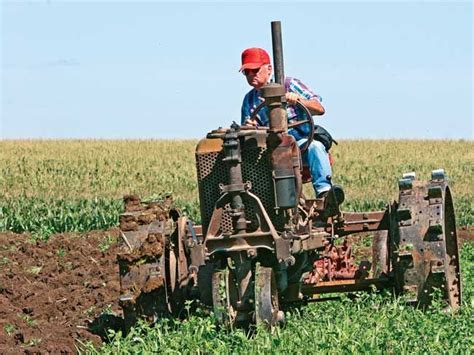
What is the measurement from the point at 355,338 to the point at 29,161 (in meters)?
23.9

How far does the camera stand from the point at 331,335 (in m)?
7.97

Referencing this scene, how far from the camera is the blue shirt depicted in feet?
34.3

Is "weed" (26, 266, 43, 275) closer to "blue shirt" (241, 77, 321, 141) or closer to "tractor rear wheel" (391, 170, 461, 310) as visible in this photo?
"blue shirt" (241, 77, 321, 141)

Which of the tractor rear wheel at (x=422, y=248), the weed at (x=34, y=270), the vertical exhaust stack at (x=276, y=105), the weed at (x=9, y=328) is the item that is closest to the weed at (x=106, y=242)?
the weed at (x=34, y=270)

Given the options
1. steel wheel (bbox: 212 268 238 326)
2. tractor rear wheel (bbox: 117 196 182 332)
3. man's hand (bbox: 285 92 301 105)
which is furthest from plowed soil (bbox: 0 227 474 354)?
man's hand (bbox: 285 92 301 105)

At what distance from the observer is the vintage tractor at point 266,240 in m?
8.89

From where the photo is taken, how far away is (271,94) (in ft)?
29.8

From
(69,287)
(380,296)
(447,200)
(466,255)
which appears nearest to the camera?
(380,296)

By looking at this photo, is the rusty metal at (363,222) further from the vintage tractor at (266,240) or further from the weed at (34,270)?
the weed at (34,270)

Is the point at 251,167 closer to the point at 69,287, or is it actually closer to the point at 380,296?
the point at 380,296

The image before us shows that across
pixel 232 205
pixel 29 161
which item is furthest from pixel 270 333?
pixel 29 161

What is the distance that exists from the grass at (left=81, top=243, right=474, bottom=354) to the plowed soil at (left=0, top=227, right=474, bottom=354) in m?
0.53

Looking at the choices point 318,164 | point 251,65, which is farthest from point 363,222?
point 251,65

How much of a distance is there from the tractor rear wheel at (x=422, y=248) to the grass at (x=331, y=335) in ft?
0.87
